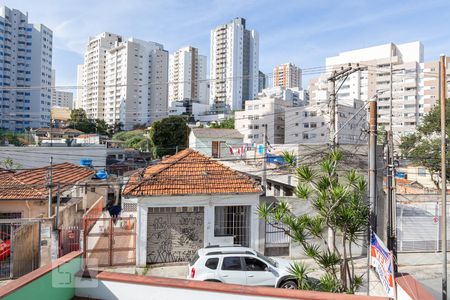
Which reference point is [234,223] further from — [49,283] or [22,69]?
[22,69]

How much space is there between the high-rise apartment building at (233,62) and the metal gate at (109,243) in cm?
10991

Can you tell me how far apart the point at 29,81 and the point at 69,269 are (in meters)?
112

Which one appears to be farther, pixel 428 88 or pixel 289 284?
pixel 428 88

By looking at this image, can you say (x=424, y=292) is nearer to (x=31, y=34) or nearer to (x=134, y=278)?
(x=134, y=278)

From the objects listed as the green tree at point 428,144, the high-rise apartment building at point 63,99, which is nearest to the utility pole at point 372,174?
the green tree at point 428,144

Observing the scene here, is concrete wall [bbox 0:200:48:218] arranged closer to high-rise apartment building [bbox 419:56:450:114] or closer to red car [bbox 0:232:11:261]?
red car [bbox 0:232:11:261]

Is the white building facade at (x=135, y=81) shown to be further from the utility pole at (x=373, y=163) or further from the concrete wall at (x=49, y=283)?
the concrete wall at (x=49, y=283)

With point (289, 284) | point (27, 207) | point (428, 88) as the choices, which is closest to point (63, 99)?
point (428, 88)

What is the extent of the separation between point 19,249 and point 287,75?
151 meters

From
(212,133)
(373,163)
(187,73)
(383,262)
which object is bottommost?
(383,262)

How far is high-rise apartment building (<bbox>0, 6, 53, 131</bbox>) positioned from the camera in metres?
94.5

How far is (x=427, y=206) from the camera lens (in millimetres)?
15547

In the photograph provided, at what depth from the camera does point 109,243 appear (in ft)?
44.0

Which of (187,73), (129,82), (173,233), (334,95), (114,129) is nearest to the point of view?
(334,95)
